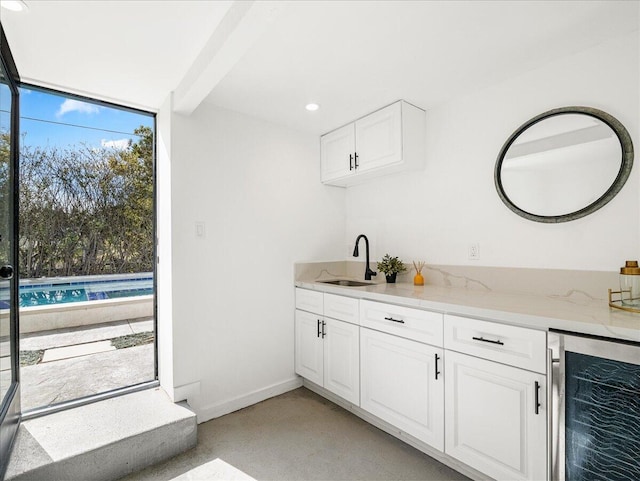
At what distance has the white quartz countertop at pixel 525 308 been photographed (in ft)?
4.12

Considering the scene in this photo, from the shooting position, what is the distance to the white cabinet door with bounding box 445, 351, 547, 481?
4.59ft

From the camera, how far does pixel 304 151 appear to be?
2943mm

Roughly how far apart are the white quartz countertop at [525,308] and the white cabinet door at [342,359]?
0.88 ft

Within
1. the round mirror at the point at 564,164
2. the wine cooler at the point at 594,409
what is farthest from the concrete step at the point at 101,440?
the round mirror at the point at 564,164

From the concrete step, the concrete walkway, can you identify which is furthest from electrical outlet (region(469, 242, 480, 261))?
the concrete walkway

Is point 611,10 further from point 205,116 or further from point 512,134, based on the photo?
point 205,116

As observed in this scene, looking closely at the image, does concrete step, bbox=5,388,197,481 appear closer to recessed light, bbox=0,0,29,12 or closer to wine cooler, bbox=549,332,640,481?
wine cooler, bbox=549,332,640,481

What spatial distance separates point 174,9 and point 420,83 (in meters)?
1.48

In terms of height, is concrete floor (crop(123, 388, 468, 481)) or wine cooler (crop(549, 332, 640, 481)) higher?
wine cooler (crop(549, 332, 640, 481))

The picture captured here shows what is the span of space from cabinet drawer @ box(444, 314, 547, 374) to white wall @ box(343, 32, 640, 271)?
0.71 m

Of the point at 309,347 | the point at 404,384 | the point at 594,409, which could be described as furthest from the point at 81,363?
the point at 594,409

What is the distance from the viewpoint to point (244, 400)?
2502 millimetres

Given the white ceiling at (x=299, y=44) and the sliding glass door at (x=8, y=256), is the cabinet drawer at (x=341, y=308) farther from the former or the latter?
the sliding glass door at (x=8, y=256)

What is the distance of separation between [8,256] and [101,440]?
1.13 m
